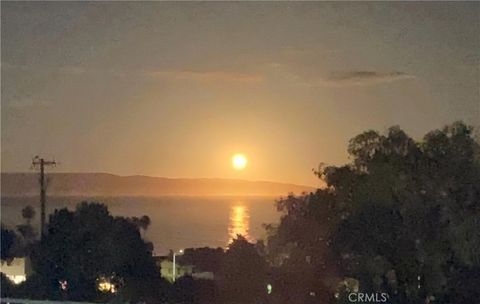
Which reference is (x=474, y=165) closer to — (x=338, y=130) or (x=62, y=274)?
(x=338, y=130)

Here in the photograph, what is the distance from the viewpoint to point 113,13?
4109mm

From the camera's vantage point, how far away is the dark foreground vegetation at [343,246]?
3.83 meters

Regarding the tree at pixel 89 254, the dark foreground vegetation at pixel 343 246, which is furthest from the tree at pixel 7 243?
the tree at pixel 89 254

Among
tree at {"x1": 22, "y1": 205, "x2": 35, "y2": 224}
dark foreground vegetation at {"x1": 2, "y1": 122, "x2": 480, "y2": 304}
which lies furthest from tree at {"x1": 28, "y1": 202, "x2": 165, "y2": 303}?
tree at {"x1": 22, "y1": 205, "x2": 35, "y2": 224}

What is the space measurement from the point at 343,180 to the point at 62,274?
1537mm

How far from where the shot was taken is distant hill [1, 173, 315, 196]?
4.06 m

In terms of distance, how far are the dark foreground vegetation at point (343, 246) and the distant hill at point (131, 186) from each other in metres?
0.10

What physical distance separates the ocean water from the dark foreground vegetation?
54 millimetres

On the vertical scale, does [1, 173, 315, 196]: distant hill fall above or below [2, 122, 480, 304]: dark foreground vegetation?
above

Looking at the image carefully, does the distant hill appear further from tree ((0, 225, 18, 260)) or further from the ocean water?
tree ((0, 225, 18, 260))

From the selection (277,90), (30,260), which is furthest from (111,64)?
(30,260)

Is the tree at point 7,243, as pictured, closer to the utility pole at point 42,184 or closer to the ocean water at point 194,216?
the ocean water at point 194,216

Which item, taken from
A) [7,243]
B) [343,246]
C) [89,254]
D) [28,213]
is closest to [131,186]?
[89,254]

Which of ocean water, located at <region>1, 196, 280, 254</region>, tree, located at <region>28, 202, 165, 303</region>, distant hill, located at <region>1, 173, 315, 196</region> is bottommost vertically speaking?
tree, located at <region>28, 202, 165, 303</region>
